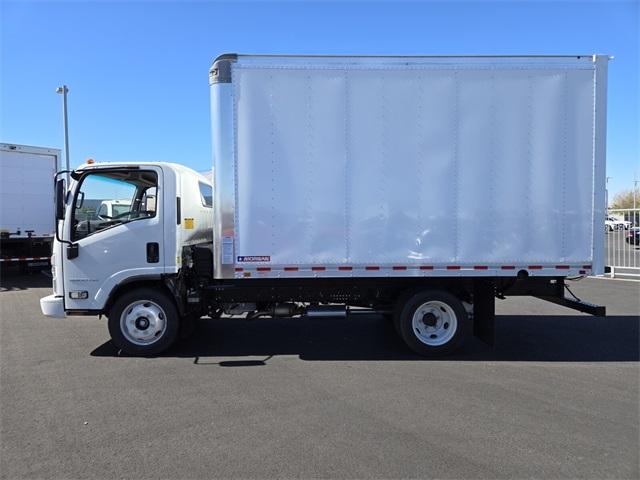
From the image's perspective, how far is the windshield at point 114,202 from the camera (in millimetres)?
5980

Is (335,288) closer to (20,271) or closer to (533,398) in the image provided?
(533,398)

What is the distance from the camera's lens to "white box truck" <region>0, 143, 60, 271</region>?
45.5 feet

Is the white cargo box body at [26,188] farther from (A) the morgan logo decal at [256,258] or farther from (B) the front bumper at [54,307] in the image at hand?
(A) the morgan logo decal at [256,258]

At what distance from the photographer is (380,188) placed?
227 inches

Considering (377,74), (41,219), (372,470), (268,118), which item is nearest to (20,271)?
(41,219)

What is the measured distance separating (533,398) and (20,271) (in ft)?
54.7

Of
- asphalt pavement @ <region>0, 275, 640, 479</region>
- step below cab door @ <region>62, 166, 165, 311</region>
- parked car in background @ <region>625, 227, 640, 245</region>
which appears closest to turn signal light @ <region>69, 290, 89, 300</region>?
step below cab door @ <region>62, 166, 165, 311</region>

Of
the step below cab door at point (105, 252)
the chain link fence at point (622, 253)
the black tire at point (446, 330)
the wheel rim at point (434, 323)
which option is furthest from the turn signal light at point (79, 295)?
the chain link fence at point (622, 253)

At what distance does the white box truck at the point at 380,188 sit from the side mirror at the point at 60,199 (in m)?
0.03

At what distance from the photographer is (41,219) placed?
14578mm

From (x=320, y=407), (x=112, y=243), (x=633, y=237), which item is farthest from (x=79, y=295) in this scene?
(x=633, y=237)

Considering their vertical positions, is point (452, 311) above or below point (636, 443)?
above

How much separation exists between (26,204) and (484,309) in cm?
1397

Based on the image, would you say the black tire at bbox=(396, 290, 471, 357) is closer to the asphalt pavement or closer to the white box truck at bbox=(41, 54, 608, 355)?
the white box truck at bbox=(41, 54, 608, 355)
